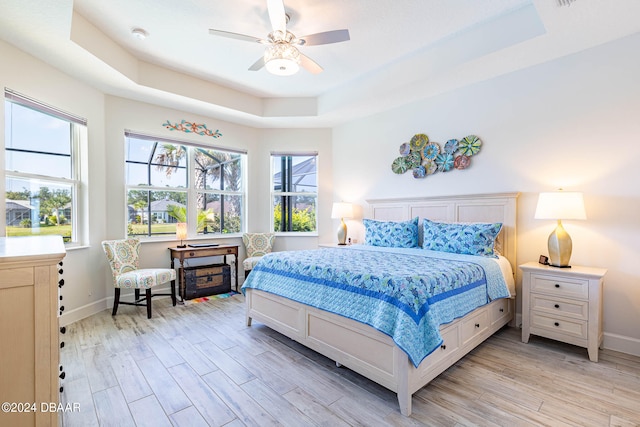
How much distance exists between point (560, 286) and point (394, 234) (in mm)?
1731

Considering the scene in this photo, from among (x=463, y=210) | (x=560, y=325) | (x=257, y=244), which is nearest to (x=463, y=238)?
(x=463, y=210)

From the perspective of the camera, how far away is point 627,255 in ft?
8.56

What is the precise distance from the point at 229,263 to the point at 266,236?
76 cm

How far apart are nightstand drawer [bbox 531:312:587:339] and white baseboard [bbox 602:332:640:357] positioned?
0.47 metres

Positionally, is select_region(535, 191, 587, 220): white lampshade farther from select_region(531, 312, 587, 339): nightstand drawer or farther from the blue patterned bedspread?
select_region(531, 312, 587, 339): nightstand drawer

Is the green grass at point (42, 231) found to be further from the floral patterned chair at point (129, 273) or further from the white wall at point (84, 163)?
the floral patterned chair at point (129, 273)

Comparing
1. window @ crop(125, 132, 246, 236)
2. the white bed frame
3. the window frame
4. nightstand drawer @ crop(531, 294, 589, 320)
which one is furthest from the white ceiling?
nightstand drawer @ crop(531, 294, 589, 320)

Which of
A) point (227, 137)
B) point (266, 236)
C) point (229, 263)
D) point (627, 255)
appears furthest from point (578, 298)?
point (227, 137)

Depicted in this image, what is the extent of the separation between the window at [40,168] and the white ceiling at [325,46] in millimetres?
565

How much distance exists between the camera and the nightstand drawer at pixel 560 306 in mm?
2447

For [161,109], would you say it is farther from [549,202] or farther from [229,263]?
[549,202]

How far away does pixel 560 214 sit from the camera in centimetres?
258

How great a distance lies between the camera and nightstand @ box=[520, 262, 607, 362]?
2.40m

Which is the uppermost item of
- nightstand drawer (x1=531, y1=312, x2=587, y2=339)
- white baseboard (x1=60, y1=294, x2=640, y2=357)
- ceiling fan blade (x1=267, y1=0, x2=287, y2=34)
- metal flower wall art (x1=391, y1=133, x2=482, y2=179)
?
ceiling fan blade (x1=267, y1=0, x2=287, y2=34)
